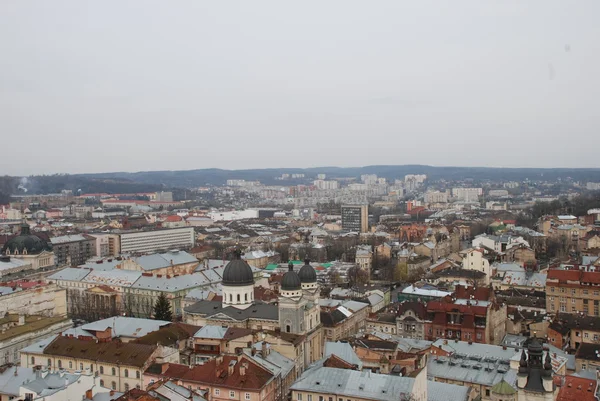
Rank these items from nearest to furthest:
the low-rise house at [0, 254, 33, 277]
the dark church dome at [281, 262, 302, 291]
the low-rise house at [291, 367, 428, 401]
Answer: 1. the low-rise house at [291, 367, 428, 401]
2. the dark church dome at [281, 262, 302, 291]
3. the low-rise house at [0, 254, 33, 277]

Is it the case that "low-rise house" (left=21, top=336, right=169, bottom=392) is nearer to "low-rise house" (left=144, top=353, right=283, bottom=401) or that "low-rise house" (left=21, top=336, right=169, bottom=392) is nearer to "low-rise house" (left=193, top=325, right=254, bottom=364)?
"low-rise house" (left=144, top=353, right=283, bottom=401)

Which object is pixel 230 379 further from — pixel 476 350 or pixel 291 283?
pixel 476 350

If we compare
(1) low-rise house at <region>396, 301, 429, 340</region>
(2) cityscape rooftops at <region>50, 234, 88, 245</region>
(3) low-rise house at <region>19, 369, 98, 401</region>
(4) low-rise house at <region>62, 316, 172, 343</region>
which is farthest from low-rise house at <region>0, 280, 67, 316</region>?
(2) cityscape rooftops at <region>50, 234, 88, 245</region>

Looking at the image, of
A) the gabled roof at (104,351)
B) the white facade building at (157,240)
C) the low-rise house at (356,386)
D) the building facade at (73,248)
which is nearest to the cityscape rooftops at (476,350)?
the low-rise house at (356,386)

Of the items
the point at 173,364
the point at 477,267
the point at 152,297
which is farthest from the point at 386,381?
the point at 477,267

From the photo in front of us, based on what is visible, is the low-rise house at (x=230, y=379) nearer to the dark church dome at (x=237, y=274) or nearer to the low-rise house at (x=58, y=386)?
the low-rise house at (x=58, y=386)
